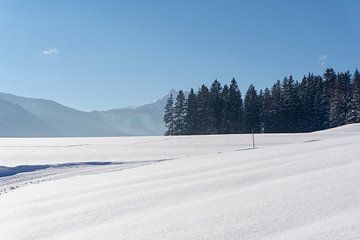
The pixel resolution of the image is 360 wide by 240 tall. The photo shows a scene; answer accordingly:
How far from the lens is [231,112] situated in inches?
2552

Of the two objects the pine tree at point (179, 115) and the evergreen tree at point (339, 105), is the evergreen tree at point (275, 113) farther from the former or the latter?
the pine tree at point (179, 115)

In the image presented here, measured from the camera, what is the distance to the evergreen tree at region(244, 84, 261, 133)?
210ft

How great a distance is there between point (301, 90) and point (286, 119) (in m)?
5.57

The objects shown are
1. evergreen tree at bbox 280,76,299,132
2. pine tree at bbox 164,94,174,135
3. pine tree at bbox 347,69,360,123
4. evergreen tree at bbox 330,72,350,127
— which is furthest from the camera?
pine tree at bbox 164,94,174,135

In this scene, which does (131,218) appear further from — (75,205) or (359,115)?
(359,115)

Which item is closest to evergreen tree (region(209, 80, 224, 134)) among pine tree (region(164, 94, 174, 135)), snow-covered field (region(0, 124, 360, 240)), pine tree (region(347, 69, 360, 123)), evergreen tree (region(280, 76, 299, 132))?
pine tree (region(164, 94, 174, 135))

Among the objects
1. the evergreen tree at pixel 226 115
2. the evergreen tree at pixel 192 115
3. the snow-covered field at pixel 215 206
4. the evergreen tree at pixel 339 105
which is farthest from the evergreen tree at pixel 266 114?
the snow-covered field at pixel 215 206

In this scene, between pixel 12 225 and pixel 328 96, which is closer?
pixel 12 225

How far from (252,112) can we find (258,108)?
1.14 meters

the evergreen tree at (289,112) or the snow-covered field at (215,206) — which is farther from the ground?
the evergreen tree at (289,112)

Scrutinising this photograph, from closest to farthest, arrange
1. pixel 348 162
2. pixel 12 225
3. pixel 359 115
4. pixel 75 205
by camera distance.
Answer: pixel 12 225 → pixel 75 205 → pixel 348 162 → pixel 359 115

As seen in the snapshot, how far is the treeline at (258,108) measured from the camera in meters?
62.3

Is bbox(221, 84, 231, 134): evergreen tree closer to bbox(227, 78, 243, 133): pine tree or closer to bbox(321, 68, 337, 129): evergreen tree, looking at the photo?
bbox(227, 78, 243, 133): pine tree

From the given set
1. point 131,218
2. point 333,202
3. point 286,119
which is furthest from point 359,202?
point 286,119
